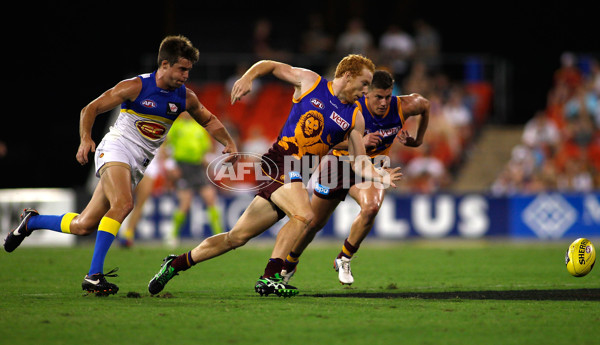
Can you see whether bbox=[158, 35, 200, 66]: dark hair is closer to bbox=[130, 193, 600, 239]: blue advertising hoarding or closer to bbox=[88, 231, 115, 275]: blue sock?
bbox=[88, 231, 115, 275]: blue sock

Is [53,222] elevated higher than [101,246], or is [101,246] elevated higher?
[53,222]

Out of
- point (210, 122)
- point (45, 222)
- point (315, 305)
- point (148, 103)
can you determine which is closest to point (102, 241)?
point (45, 222)

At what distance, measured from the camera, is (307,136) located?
787 centimetres

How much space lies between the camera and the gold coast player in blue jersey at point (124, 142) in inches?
298

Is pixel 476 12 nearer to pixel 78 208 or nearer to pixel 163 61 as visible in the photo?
pixel 78 208

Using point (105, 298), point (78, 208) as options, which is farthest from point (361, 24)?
point (105, 298)

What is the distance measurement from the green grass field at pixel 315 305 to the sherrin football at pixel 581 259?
143 millimetres

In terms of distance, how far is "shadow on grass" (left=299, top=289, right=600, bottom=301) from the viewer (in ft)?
25.7

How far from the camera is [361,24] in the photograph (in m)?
22.0

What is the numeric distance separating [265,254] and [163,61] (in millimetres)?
5868

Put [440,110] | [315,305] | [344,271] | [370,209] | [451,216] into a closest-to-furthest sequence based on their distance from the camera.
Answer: [315,305], [344,271], [370,209], [451,216], [440,110]

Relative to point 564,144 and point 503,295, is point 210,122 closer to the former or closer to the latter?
point 503,295

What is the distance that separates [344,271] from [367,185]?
1038mm

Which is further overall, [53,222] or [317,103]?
[53,222]
